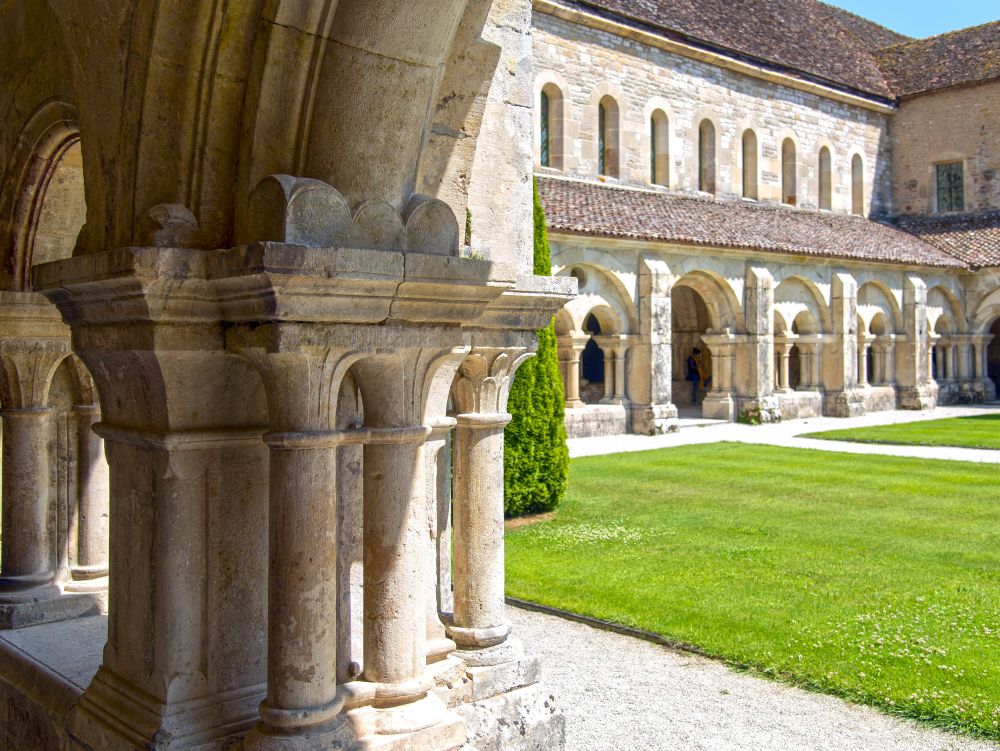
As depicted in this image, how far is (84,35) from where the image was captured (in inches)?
120

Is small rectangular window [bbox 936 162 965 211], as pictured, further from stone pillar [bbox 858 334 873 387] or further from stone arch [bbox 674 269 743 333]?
stone arch [bbox 674 269 743 333]

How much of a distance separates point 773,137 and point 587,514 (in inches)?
669

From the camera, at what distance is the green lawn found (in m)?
17.1

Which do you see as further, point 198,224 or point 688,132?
point 688,132

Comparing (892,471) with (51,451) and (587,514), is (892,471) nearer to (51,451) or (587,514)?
(587,514)

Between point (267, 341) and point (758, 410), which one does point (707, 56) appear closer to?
point (758, 410)

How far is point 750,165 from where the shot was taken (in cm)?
2445

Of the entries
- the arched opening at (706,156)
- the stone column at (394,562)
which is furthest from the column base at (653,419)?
the stone column at (394,562)

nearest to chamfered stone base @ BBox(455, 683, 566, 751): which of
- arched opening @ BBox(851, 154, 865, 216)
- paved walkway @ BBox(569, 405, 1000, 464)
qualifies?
paved walkway @ BBox(569, 405, 1000, 464)

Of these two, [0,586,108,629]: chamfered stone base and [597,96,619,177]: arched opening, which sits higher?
[597,96,619,177]: arched opening

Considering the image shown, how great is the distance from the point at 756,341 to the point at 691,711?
55.4 feet

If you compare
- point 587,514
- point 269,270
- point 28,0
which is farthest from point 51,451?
point 587,514

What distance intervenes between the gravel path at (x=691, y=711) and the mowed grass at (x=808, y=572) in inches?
7.8

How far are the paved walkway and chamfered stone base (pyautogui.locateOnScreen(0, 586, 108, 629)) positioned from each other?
11.8 m
